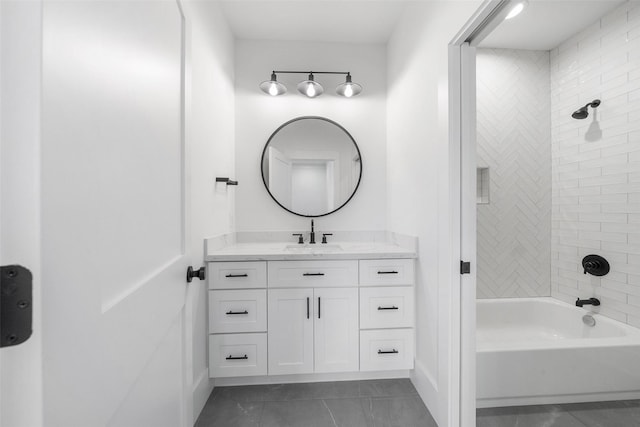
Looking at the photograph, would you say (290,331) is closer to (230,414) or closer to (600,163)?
(230,414)

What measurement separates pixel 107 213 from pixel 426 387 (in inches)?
71.3

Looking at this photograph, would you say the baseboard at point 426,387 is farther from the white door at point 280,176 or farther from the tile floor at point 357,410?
the white door at point 280,176

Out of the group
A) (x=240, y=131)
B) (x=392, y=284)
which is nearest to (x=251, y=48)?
(x=240, y=131)

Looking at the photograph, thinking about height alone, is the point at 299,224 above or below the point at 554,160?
below

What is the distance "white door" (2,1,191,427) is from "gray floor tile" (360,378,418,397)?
124cm

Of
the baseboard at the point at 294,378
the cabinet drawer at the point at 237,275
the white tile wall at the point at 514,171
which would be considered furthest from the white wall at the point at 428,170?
the cabinet drawer at the point at 237,275

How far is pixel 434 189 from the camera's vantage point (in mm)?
1484

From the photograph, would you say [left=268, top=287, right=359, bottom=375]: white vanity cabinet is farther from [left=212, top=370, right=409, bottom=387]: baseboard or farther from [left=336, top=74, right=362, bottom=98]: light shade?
[left=336, top=74, right=362, bottom=98]: light shade

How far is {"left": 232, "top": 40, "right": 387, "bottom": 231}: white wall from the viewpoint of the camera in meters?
2.29

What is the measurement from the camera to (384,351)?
177 cm

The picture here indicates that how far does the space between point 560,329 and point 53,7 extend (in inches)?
108

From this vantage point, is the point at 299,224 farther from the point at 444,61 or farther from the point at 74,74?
the point at 74,74

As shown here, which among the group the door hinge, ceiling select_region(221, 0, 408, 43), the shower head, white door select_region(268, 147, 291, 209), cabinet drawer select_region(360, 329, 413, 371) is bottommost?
cabinet drawer select_region(360, 329, 413, 371)

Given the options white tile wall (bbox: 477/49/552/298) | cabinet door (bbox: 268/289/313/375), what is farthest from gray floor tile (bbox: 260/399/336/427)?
white tile wall (bbox: 477/49/552/298)
